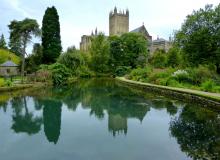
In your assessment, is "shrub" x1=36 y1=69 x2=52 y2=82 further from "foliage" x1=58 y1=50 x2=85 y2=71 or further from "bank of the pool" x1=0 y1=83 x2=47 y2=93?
"foliage" x1=58 y1=50 x2=85 y2=71

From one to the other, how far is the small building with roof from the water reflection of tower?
2806 cm

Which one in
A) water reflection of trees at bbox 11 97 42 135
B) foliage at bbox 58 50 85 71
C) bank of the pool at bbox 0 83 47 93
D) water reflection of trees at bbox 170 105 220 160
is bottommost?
water reflection of trees at bbox 11 97 42 135

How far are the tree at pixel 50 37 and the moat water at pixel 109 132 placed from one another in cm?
2577

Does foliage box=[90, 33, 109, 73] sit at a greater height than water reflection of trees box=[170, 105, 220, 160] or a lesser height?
greater

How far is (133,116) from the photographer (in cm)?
1227

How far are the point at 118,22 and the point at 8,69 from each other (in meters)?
72.8

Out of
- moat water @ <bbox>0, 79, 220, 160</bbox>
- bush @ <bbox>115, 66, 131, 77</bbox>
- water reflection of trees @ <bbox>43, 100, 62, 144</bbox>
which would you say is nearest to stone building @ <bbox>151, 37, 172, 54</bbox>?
bush @ <bbox>115, 66, 131, 77</bbox>

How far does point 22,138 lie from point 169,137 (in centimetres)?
509

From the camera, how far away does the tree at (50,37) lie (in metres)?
40.0

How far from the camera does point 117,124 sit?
1065 centimetres

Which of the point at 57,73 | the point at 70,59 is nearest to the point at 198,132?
the point at 57,73

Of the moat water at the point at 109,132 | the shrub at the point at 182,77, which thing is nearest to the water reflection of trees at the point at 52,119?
the moat water at the point at 109,132

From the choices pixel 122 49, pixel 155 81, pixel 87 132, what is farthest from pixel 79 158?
pixel 122 49

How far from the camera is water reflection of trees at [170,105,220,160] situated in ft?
22.8
